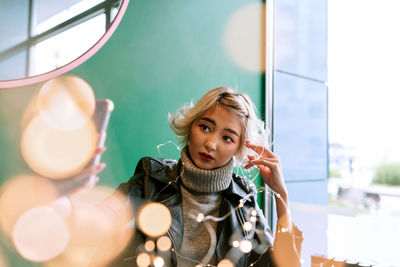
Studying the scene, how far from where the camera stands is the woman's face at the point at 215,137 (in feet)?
3.24

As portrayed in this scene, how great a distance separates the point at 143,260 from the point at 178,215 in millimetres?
147

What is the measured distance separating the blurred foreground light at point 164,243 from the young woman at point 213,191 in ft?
0.06

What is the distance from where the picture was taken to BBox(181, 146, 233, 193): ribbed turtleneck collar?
993mm

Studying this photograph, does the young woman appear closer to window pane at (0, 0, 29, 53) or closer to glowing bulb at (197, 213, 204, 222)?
glowing bulb at (197, 213, 204, 222)

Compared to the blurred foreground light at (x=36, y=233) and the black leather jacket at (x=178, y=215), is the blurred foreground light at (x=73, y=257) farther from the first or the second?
the black leather jacket at (x=178, y=215)

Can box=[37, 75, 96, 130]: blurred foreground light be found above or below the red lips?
above

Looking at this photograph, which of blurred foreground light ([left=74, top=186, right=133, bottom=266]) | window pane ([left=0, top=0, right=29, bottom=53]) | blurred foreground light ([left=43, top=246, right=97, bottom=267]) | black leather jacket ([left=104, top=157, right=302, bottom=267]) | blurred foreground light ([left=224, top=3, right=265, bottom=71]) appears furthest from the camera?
blurred foreground light ([left=224, top=3, right=265, bottom=71])

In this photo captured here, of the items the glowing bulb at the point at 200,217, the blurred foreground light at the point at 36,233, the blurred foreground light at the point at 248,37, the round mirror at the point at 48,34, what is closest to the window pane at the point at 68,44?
the round mirror at the point at 48,34

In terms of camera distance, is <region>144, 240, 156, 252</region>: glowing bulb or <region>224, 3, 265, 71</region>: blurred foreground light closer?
<region>144, 240, 156, 252</region>: glowing bulb

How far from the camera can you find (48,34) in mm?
588

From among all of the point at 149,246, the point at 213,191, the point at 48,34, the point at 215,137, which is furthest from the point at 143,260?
the point at 48,34

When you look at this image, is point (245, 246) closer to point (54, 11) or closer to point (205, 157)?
point (205, 157)

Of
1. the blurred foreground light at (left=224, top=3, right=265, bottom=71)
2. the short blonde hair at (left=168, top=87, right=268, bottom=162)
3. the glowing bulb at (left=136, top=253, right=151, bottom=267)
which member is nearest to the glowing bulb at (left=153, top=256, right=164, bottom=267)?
the glowing bulb at (left=136, top=253, right=151, bottom=267)

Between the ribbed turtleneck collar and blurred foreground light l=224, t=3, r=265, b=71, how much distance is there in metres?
0.88
